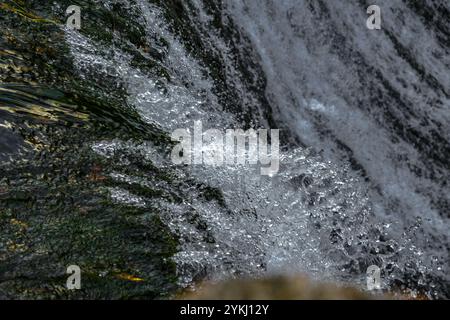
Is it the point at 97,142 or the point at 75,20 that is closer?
the point at 97,142

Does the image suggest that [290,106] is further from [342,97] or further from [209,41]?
[209,41]

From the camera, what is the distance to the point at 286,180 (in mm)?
5328

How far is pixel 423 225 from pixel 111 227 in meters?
2.72

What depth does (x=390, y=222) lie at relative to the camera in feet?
18.0

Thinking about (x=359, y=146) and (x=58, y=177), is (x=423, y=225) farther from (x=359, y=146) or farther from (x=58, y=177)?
(x=58, y=177)

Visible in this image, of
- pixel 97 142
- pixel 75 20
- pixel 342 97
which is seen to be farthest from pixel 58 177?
pixel 342 97

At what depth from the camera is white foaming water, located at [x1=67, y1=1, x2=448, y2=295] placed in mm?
4488

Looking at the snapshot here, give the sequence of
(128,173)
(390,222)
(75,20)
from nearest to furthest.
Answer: (128,173)
(75,20)
(390,222)

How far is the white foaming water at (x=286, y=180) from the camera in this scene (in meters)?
4.49

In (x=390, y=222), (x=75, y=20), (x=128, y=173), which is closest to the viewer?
(x=128, y=173)
